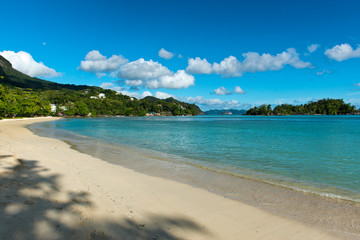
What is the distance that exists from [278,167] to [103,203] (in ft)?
34.2

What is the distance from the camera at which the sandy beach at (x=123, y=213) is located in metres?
4.17

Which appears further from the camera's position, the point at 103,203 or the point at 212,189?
the point at 212,189

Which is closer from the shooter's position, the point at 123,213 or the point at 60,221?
the point at 60,221

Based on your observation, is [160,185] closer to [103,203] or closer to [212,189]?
[212,189]

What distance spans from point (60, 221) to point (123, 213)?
1.35m

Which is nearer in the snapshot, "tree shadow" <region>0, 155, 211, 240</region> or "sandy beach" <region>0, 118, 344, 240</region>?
"tree shadow" <region>0, 155, 211, 240</region>

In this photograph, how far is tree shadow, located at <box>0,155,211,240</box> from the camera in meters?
3.94

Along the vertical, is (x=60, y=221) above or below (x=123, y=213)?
above

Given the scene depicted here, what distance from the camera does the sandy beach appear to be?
13.7 ft

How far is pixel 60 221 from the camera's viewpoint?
4.37 m

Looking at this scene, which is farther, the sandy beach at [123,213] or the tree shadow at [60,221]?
the sandy beach at [123,213]

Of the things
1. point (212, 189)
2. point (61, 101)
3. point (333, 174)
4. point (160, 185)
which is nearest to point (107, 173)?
point (160, 185)

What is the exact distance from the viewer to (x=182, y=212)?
5.50 m

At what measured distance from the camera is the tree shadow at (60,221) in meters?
3.94
